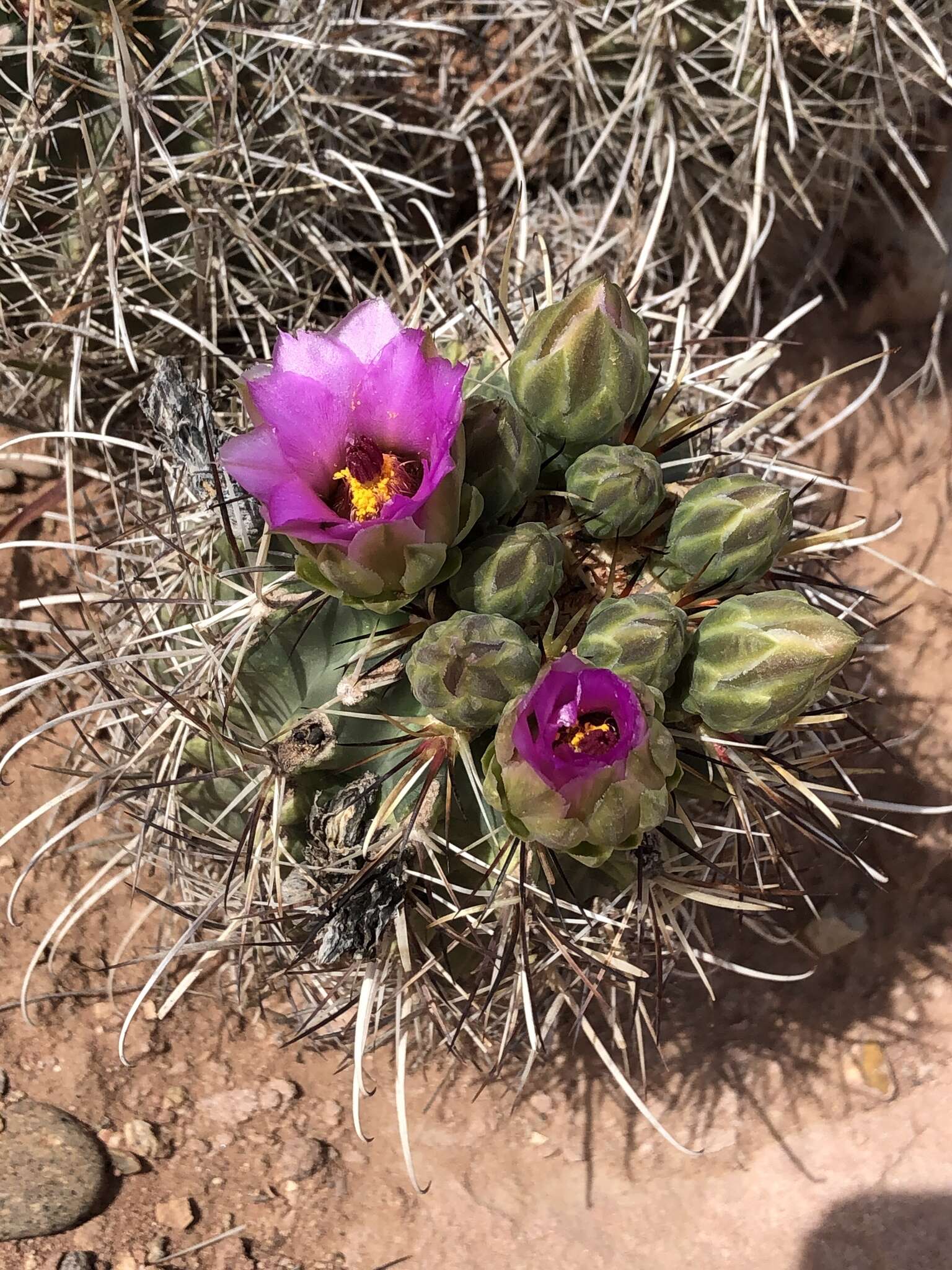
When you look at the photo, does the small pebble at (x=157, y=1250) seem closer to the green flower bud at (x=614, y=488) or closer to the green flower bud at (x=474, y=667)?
the green flower bud at (x=474, y=667)

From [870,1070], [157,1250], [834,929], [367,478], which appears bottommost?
[157,1250]

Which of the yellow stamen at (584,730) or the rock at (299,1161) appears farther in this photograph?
the rock at (299,1161)

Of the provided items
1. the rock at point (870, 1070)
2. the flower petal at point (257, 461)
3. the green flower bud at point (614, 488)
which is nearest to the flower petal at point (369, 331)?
the flower petal at point (257, 461)

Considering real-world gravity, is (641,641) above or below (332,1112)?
above

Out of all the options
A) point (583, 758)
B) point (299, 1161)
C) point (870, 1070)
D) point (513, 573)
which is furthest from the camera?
point (870, 1070)

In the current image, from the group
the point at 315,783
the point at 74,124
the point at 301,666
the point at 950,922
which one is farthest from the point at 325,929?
the point at 950,922

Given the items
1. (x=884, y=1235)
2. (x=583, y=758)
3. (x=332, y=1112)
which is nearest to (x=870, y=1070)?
(x=884, y=1235)

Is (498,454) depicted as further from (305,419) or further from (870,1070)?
(870,1070)
